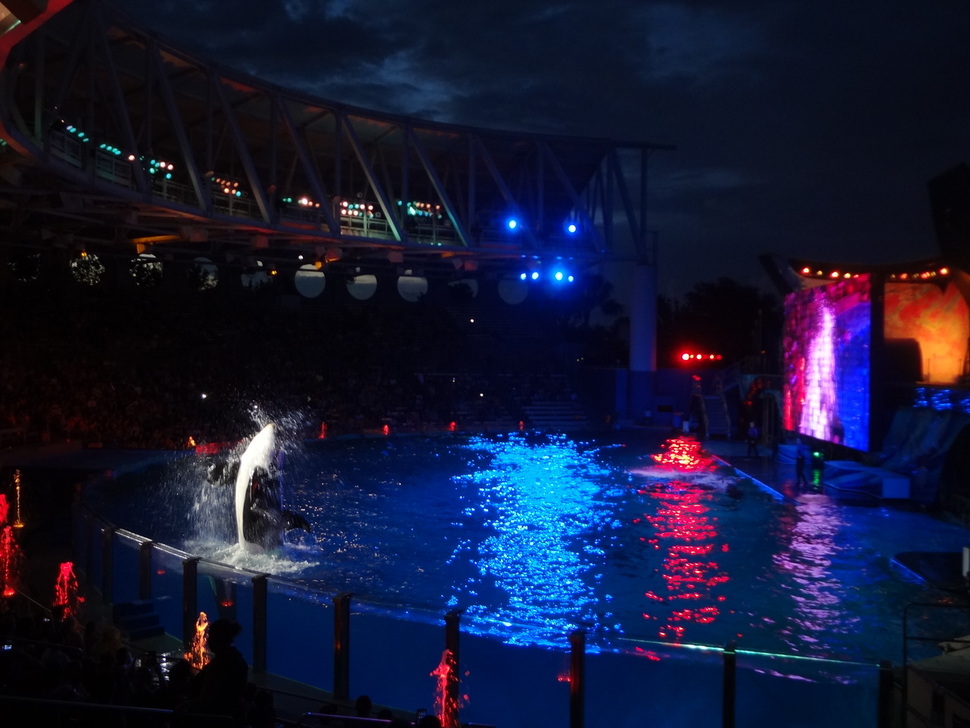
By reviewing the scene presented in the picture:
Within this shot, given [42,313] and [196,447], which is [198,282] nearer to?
[42,313]

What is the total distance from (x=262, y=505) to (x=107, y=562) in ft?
12.2

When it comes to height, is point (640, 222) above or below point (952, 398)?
above

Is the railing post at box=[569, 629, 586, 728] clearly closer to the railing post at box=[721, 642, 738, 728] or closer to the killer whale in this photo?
the railing post at box=[721, 642, 738, 728]

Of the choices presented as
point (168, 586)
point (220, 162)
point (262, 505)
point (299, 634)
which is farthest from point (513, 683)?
point (220, 162)

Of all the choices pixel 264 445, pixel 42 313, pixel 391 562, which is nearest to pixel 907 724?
pixel 391 562

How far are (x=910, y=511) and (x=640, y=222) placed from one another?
2112 centimetres

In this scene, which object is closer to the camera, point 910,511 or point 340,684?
point 340,684

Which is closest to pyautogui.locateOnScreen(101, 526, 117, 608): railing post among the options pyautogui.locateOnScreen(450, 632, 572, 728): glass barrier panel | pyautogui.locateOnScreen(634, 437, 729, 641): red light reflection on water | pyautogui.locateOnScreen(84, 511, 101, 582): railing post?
pyautogui.locateOnScreen(84, 511, 101, 582): railing post

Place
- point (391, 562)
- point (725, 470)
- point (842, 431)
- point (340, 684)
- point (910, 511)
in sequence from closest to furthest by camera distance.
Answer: point (340, 684), point (391, 562), point (910, 511), point (842, 431), point (725, 470)

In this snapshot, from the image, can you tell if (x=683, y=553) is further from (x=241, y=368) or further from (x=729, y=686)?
(x=241, y=368)

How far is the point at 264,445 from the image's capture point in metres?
13.5

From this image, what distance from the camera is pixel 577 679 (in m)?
6.39

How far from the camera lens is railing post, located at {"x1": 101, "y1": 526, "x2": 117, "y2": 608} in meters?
9.47

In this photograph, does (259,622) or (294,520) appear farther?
(294,520)
